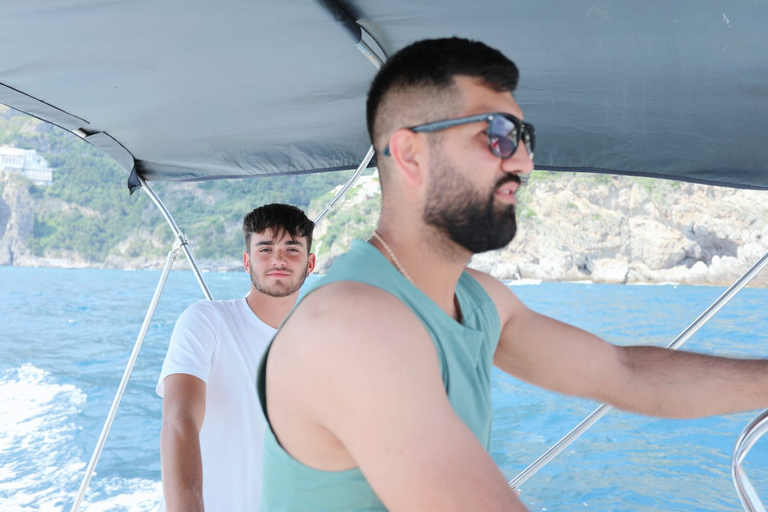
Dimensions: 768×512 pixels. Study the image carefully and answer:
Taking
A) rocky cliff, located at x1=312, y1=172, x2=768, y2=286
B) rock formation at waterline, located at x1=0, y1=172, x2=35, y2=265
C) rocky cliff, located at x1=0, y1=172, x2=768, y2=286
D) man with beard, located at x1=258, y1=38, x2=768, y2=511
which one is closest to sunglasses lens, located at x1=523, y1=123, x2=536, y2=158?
man with beard, located at x1=258, y1=38, x2=768, y2=511

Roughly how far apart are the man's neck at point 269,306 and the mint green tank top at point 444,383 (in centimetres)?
117

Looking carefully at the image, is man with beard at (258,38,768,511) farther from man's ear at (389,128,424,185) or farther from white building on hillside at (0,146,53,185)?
white building on hillside at (0,146,53,185)

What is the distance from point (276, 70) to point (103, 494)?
8470 millimetres

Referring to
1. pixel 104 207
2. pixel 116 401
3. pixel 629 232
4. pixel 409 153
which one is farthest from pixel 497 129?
pixel 104 207

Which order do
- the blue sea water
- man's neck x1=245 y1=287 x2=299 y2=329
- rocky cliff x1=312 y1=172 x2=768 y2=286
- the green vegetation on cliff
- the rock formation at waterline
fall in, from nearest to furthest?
man's neck x1=245 y1=287 x2=299 y2=329 < the blue sea water < rocky cliff x1=312 y1=172 x2=768 y2=286 < the green vegetation on cliff < the rock formation at waterline

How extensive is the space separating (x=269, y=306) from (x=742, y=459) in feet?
4.56

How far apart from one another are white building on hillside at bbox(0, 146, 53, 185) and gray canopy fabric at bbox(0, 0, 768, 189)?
61984mm

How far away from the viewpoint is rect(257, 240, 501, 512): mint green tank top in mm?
778

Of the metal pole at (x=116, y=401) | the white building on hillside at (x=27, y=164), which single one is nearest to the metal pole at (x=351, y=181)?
the metal pole at (x=116, y=401)

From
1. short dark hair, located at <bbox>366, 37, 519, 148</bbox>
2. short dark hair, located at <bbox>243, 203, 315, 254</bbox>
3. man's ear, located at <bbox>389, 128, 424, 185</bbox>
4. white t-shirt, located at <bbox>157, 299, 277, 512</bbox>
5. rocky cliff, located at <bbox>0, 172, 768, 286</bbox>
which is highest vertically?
short dark hair, located at <bbox>366, 37, 519, 148</bbox>

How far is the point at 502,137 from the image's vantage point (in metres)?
0.92

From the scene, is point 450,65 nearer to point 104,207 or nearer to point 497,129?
point 497,129

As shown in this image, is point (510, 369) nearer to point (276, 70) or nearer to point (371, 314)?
point (371, 314)

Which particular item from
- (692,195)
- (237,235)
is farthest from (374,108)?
(237,235)
